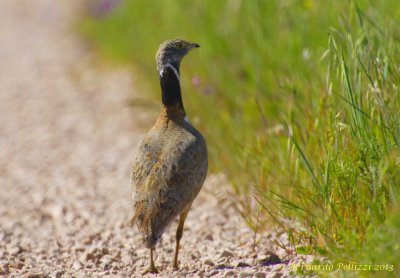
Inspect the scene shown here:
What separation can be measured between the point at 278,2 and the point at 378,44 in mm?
3045

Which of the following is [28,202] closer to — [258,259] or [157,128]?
[157,128]

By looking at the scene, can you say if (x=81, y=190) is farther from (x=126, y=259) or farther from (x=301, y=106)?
(x=301, y=106)

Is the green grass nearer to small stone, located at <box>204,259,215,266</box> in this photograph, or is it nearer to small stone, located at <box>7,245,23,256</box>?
small stone, located at <box>204,259,215,266</box>

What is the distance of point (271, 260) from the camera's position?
498cm

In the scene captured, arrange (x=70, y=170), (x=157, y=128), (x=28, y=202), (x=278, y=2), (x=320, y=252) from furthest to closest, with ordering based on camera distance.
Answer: (x=70, y=170) < (x=278, y=2) < (x=28, y=202) < (x=157, y=128) < (x=320, y=252)

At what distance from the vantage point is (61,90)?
12.3 meters

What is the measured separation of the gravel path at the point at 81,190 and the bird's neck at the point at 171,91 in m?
1.17

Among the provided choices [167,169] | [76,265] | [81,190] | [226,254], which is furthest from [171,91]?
[81,190]

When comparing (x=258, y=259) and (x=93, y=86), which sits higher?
(x=93, y=86)

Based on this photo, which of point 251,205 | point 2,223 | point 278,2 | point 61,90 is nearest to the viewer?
point 251,205

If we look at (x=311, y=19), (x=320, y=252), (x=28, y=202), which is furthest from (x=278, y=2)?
(x=320, y=252)

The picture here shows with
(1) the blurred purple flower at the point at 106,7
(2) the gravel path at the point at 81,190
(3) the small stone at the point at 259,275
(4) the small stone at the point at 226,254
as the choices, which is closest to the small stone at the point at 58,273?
(2) the gravel path at the point at 81,190

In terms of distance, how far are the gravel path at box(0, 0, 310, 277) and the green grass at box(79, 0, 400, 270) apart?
1.35 ft

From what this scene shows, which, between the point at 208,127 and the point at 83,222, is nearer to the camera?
the point at 83,222
